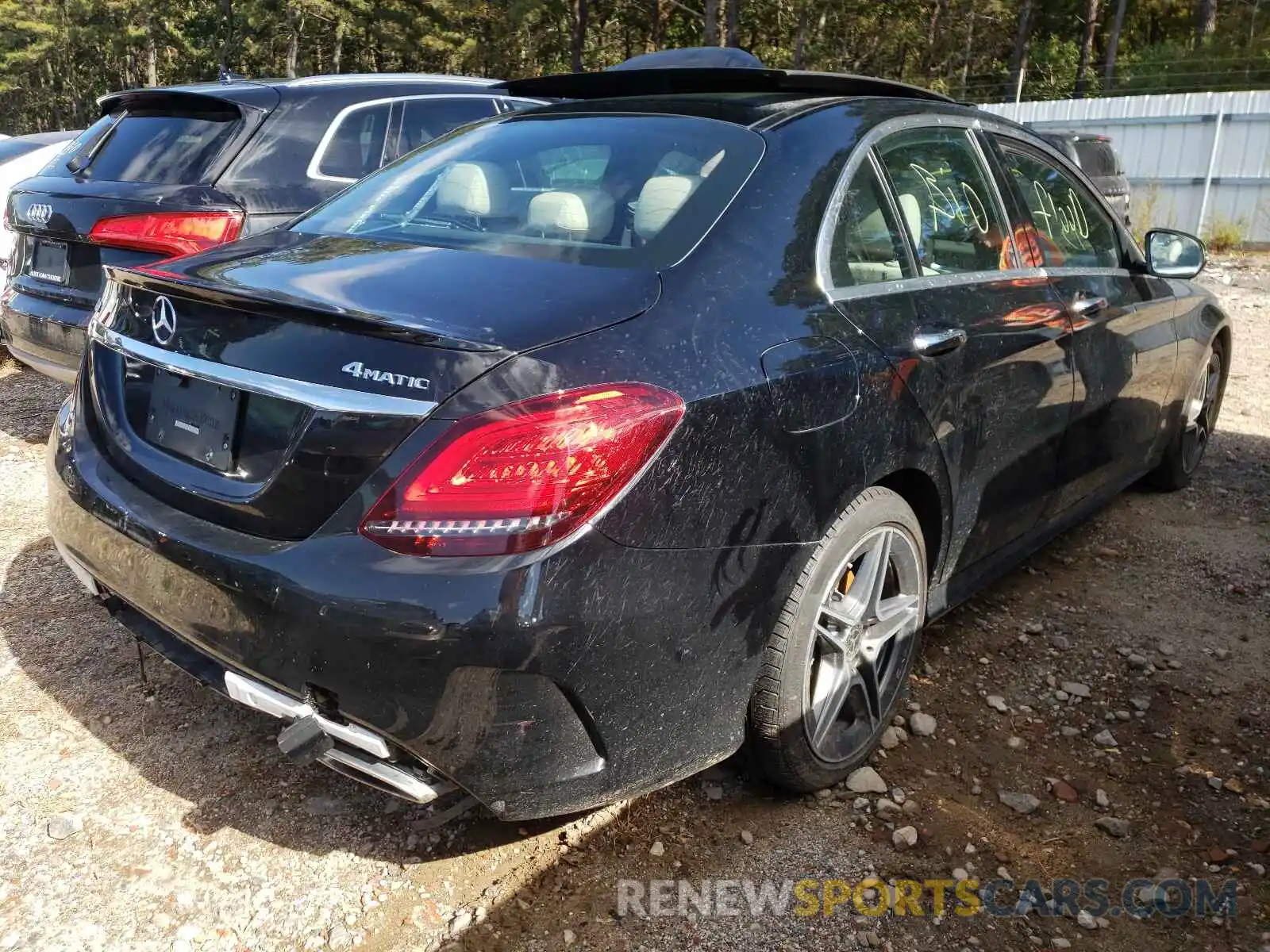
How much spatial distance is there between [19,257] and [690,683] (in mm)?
4398

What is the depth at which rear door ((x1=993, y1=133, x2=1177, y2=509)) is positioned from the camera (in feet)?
10.5

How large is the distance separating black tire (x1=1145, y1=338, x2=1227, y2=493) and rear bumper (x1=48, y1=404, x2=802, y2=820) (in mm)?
3103

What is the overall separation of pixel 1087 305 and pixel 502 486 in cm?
233

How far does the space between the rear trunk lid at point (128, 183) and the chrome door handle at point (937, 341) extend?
3.06m

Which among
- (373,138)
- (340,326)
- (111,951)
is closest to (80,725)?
(111,951)

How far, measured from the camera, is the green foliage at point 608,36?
3244cm

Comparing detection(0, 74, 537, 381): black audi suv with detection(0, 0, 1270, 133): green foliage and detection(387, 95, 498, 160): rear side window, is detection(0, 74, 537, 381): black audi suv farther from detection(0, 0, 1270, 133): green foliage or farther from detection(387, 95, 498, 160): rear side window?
detection(0, 0, 1270, 133): green foliage

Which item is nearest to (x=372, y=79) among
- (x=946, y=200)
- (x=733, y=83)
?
(x=733, y=83)

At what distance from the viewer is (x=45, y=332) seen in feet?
14.6

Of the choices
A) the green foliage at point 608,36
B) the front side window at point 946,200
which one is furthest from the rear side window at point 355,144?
the green foliage at point 608,36

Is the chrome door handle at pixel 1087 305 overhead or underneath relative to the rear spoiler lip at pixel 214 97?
underneath

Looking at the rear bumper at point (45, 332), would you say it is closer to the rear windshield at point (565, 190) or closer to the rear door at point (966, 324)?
the rear windshield at point (565, 190)

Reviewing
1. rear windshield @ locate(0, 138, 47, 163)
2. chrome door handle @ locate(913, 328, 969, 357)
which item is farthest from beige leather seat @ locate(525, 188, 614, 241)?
rear windshield @ locate(0, 138, 47, 163)

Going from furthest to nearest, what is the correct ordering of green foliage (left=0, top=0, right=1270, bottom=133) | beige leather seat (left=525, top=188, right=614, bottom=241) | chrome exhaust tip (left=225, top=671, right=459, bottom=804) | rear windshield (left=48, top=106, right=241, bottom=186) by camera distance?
1. green foliage (left=0, top=0, right=1270, bottom=133)
2. rear windshield (left=48, top=106, right=241, bottom=186)
3. beige leather seat (left=525, top=188, right=614, bottom=241)
4. chrome exhaust tip (left=225, top=671, right=459, bottom=804)
